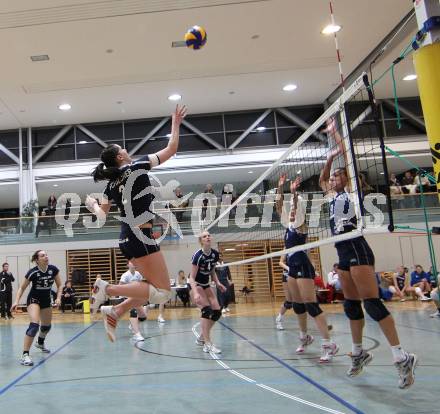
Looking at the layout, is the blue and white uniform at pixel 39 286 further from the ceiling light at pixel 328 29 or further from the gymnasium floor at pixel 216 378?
the ceiling light at pixel 328 29

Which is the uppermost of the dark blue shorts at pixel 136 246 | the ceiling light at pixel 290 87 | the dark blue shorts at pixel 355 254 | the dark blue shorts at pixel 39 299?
the ceiling light at pixel 290 87

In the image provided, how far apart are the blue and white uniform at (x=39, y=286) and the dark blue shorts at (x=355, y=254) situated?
198 inches

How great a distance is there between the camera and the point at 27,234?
61.1 ft

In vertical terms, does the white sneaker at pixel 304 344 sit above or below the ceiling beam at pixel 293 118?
below

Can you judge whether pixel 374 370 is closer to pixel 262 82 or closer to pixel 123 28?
pixel 123 28

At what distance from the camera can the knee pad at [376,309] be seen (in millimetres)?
4020

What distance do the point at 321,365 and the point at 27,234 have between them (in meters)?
16.3

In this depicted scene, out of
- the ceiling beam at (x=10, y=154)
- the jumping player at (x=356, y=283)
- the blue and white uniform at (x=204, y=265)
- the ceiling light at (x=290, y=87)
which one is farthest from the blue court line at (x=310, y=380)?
the ceiling beam at (x=10, y=154)

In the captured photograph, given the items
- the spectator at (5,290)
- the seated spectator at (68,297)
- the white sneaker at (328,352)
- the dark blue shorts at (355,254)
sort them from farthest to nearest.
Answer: the seated spectator at (68,297) < the spectator at (5,290) < the white sneaker at (328,352) < the dark blue shorts at (355,254)

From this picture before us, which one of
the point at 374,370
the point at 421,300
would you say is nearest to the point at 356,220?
the point at 374,370

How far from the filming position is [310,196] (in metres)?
17.6

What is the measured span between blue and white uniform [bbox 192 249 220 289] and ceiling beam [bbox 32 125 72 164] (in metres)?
16.0

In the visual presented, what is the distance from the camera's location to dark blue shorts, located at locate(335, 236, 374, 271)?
4.29m

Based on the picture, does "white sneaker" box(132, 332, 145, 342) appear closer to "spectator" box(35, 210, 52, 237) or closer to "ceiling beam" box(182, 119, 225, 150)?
"spectator" box(35, 210, 52, 237)
